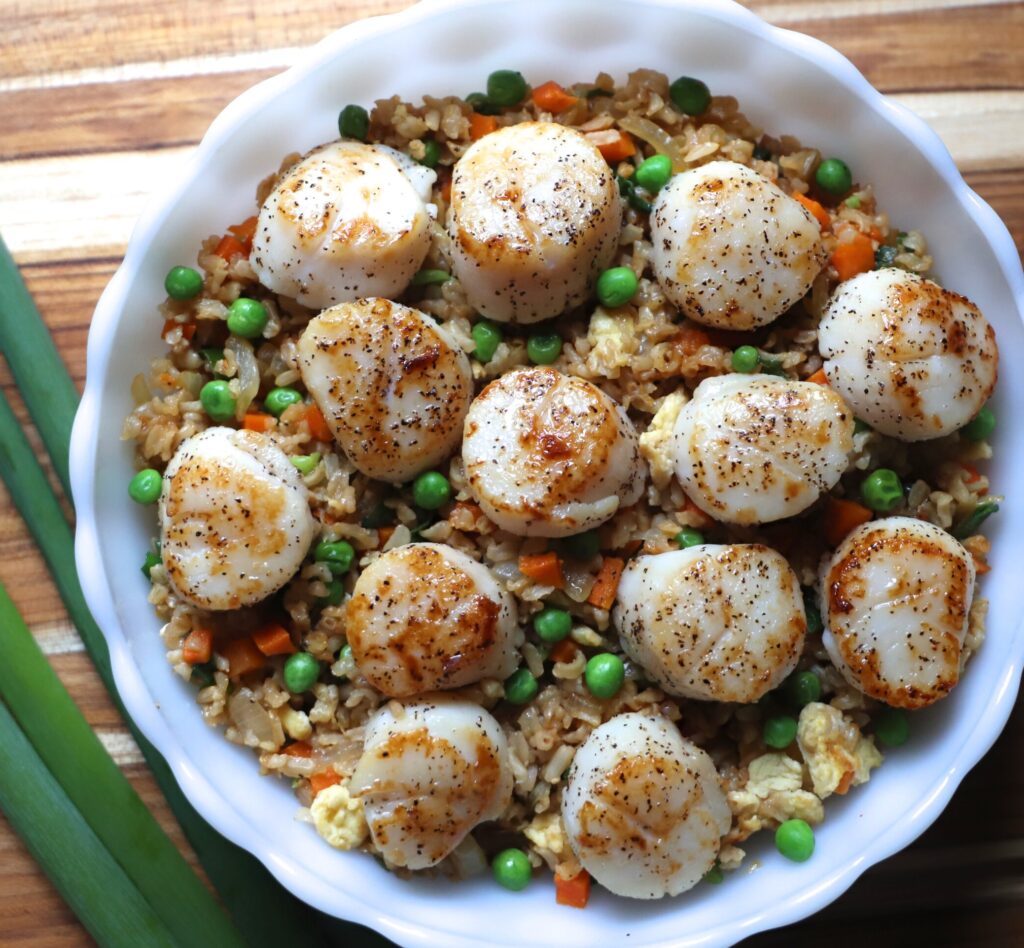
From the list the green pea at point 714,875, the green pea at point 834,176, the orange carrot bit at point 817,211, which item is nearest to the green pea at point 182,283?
the orange carrot bit at point 817,211

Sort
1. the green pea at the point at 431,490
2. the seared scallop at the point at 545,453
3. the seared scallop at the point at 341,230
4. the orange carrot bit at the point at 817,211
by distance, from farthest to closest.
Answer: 1. the orange carrot bit at the point at 817,211
2. the green pea at the point at 431,490
3. the seared scallop at the point at 341,230
4. the seared scallop at the point at 545,453

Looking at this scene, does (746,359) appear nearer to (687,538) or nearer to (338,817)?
(687,538)

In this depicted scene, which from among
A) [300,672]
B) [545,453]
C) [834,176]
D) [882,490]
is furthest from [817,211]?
[300,672]

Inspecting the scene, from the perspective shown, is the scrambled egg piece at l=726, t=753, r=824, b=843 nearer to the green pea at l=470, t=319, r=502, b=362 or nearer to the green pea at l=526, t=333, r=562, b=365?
the green pea at l=526, t=333, r=562, b=365

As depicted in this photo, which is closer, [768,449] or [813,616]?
[768,449]

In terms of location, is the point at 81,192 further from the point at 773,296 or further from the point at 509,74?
the point at 773,296

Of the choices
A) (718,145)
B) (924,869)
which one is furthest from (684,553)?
(924,869)

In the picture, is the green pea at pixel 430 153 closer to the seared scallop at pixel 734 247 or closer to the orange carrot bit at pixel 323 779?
the seared scallop at pixel 734 247
